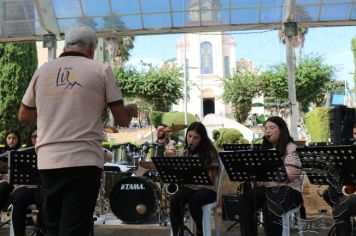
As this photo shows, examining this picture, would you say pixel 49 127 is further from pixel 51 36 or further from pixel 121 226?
pixel 51 36

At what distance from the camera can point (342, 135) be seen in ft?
26.1

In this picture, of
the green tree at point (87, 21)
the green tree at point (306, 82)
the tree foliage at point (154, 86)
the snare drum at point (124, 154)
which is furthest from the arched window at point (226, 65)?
the snare drum at point (124, 154)

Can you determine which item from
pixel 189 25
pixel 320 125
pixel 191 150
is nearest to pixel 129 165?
pixel 191 150

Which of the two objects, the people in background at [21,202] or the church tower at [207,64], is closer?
the people in background at [21,202]

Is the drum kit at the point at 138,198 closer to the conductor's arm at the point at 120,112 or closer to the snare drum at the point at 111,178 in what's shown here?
the snare drum at the point at 111,178

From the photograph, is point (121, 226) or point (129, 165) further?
point (129, 165)

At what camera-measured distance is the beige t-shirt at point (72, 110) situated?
278 centimetres

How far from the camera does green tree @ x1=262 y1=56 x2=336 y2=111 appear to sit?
28.7m

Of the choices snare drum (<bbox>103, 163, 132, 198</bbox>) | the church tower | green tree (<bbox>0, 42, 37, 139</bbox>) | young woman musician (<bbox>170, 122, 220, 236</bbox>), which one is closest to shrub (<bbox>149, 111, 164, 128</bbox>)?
green tree (<bbox>0, 42, 37, 139</bbox>)

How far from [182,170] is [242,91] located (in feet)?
94.2

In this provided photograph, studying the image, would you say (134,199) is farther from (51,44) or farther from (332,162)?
(51,44)

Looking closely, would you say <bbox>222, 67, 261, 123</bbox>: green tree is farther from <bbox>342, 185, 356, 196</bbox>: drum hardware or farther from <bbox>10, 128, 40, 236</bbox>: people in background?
<bbox>342, 185, 356, 196</bbox>: drum hardware

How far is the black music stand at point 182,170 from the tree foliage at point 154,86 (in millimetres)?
23687

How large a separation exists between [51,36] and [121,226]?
17.7ft
